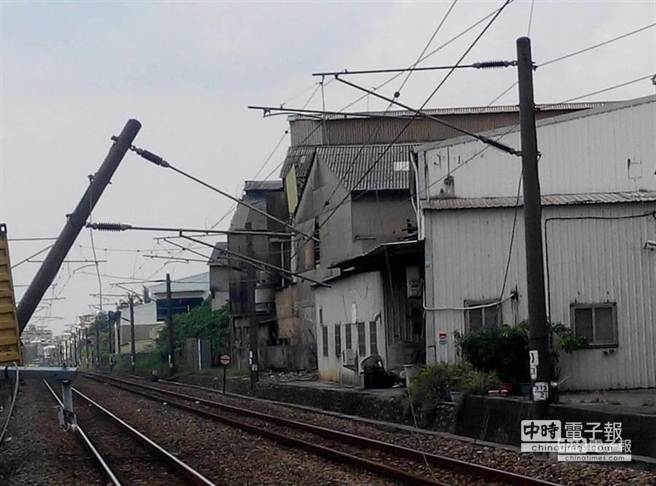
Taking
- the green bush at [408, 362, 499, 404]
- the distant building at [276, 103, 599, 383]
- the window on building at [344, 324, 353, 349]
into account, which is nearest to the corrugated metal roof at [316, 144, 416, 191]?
the distant building at [276, 103, 599, 383]

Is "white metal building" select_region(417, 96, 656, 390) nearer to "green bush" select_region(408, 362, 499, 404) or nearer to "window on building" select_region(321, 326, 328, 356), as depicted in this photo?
"green bush" select_region(408, 362, 499, 404)

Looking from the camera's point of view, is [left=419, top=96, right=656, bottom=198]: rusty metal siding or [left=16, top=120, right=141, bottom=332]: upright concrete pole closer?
[left=16, top=120, right=141, bottom=332]: upright concrete pole

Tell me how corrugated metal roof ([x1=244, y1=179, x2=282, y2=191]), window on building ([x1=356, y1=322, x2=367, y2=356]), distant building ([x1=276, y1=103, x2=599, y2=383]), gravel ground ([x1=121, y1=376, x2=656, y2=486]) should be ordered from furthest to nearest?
corrugated metal roof ([x1=244, y1=179, x2=282, y2=191]), window on building ([x1=356, y1=322, x2=367, y2=356]), distant building ([x1=276, y1=103, x2=599, y2=383]), gravel ground ([x1=121, y1=376, x2=656, y2=486])

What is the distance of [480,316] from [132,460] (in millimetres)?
9348

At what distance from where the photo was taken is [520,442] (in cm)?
1850

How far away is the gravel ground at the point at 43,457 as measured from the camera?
17.6 meters

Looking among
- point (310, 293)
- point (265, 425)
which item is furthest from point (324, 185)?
point (265, 425)

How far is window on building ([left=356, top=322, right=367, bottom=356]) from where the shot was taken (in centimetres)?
3472

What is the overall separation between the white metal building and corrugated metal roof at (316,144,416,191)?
58.2ft

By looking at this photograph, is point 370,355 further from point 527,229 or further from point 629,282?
point 527,229

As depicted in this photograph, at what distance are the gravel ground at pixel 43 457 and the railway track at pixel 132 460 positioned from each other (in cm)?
28

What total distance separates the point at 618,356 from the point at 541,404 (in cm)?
732

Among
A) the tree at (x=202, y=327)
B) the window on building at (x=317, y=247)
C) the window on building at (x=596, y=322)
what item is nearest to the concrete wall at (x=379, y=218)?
the window on building at (x=317, y=247)

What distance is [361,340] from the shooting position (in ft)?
116
